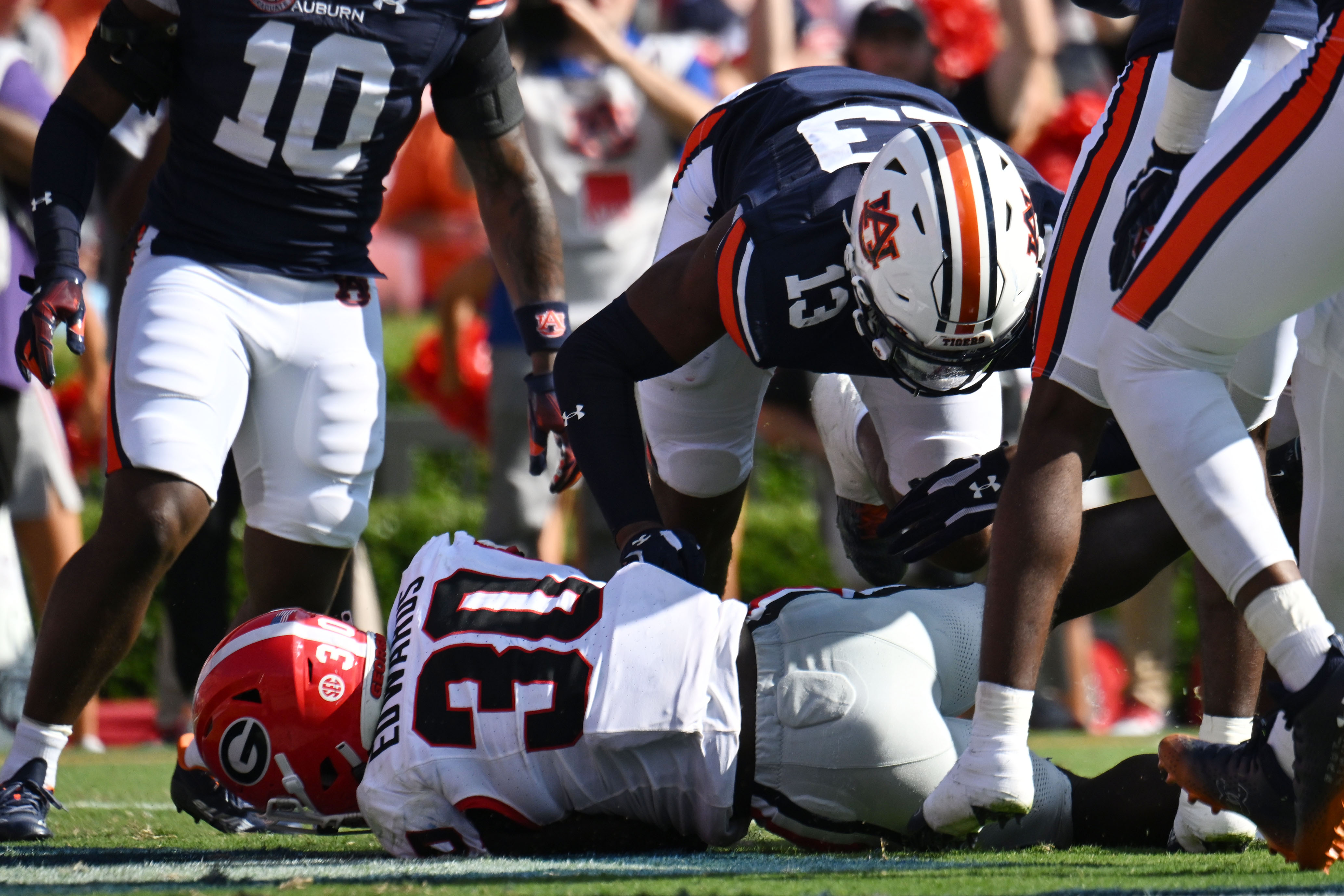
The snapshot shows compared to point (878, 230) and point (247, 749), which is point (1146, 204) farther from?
point (247, 749)

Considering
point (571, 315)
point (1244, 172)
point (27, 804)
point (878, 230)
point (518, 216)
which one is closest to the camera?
point (1244, 172)

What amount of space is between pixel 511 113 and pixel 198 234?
81 centimetres

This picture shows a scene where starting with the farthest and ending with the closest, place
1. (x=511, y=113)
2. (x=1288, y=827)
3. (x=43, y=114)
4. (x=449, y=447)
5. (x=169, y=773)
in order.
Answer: (x=449, y=447), (x=43, y=114), (x=169, y=773), (x=511, y=113), (x=1288, y=827)

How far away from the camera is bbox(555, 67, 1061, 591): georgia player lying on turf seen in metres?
2.75

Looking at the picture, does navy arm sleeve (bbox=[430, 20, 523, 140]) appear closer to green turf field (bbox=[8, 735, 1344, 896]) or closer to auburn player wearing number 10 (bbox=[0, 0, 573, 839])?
auburn player wearing number 10 (bbox=[0, 0, 573, 839])

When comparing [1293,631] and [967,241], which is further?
[967,241]

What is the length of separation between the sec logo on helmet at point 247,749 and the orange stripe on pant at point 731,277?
3.56 feet

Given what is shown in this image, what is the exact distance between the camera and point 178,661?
4844 millimetres

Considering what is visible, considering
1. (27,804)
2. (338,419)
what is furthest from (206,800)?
(338,419)

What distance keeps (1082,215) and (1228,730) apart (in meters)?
0.91

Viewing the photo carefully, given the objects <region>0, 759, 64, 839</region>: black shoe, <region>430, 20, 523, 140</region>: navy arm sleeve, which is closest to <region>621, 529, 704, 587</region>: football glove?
<region>0, 759, 64, 839</region>: black shoe

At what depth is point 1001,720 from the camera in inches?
97.0

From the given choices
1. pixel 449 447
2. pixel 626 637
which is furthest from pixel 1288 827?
pixel 449 447

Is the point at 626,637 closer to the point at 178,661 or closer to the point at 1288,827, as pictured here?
the point at 1288,827
